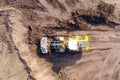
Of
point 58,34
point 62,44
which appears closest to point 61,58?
point 62,44

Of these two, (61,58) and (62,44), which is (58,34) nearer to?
(62,44)


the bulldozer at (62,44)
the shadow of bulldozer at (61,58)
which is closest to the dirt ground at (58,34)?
the shadow of bulldozer at (61,58)

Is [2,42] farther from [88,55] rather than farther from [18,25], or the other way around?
[88,55]

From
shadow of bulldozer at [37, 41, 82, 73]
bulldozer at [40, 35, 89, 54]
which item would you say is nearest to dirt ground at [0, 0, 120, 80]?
shadow of bulldozer at [37, 41, 82, 73]

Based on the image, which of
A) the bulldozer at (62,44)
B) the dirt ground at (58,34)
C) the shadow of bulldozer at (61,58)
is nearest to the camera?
the dirt ground at (58,34)

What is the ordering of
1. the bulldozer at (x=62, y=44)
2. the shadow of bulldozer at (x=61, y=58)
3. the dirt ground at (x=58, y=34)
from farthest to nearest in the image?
the shadow of bulldozer at (x=61, y=58), the bulldozer at (x=62, y=44), the dirt ground at (x=58, y=34)

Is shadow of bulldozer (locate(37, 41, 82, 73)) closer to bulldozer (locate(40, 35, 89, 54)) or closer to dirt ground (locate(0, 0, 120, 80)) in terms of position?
dirt ground (locate(0, 0, 120, 80))

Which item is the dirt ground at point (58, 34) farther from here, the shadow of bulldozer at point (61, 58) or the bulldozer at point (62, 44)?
the bulldozer at point (62, 44)
